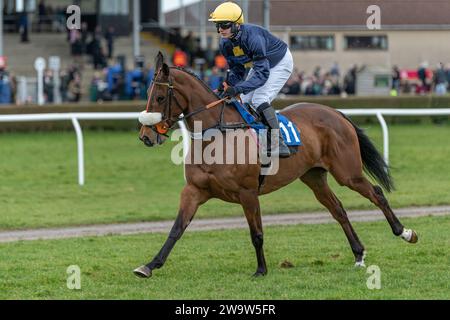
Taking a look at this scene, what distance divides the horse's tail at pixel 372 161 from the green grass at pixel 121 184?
157 cm

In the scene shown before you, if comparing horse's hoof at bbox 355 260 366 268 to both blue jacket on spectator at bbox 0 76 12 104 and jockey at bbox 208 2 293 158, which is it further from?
blue jacket on spectator at bbox 0 76 12 104

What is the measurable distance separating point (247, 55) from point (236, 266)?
1.72m

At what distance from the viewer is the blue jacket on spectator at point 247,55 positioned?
7.98 m

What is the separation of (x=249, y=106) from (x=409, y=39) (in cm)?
1318

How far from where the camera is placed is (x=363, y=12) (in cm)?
1309

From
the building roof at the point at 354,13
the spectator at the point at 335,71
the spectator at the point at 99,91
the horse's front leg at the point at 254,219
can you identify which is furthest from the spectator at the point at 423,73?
the horse's front leg at the point at 254,219

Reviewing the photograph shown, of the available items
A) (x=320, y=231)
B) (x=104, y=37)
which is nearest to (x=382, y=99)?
(x=104, y=37)

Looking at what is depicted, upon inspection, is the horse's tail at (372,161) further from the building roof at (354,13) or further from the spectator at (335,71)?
the spectator at (335,71)

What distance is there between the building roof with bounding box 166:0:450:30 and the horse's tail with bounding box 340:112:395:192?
336 cm

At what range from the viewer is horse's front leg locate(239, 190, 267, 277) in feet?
25.6

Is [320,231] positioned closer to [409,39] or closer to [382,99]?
[409,39]

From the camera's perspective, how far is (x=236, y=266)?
27.0 ft

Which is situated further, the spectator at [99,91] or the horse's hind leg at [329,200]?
the spectator at [99,91]

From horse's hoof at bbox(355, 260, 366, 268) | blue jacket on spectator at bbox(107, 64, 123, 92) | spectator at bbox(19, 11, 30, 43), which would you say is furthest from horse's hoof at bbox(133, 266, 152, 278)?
spectator at bbox(19, 11, 30, 43)
